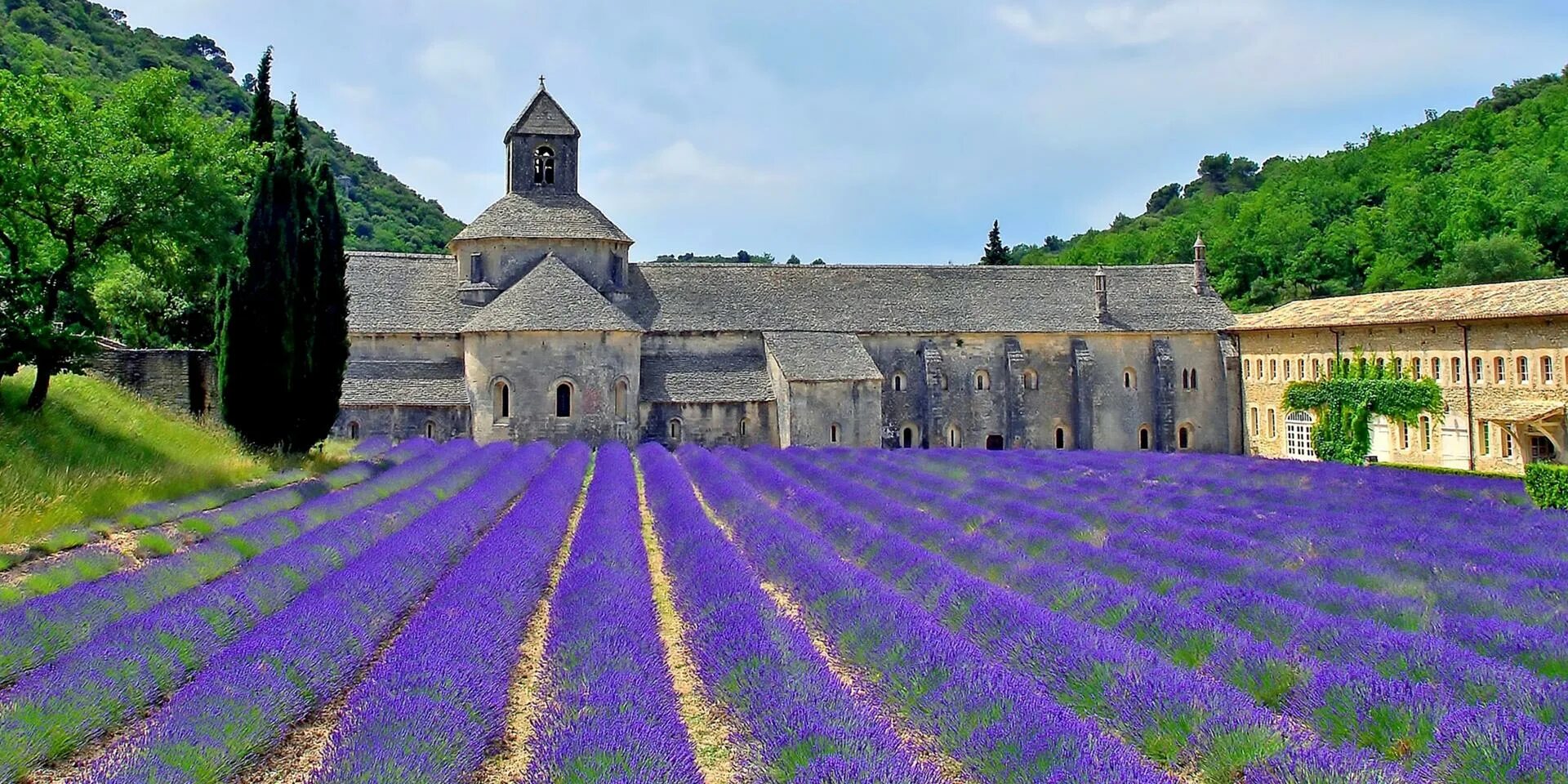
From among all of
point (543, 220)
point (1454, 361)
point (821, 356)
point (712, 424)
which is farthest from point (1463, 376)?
point (543, 220)

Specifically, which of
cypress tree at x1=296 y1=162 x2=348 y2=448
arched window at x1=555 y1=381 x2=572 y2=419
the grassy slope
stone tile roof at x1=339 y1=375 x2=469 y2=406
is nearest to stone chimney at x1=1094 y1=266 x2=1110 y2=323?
arched window at x1=555 y1=381 x2=572 y2=419

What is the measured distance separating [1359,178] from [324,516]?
76.7 metres

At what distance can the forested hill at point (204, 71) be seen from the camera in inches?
3708

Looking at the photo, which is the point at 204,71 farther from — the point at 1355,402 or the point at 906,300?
the point at 1355,402

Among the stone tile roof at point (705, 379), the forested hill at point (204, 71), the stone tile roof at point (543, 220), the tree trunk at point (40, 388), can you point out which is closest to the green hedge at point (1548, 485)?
the stone tile roof at point (705, 379)

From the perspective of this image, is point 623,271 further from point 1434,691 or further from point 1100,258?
point 1100,258

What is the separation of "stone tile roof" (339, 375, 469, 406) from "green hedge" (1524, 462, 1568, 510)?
92.5 feet

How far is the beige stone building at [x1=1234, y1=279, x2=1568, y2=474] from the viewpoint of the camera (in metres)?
28.9

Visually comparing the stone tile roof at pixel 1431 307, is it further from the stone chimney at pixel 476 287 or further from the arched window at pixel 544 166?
the stone chimney at pixel 476 287

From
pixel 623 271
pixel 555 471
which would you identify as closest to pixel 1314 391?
pixel 623 271

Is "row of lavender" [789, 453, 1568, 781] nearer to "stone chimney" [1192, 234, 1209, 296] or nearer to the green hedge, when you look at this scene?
the green hedge

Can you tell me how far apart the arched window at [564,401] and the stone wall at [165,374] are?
1107 centimetres

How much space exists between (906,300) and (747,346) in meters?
7.12

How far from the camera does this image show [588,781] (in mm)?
5316
